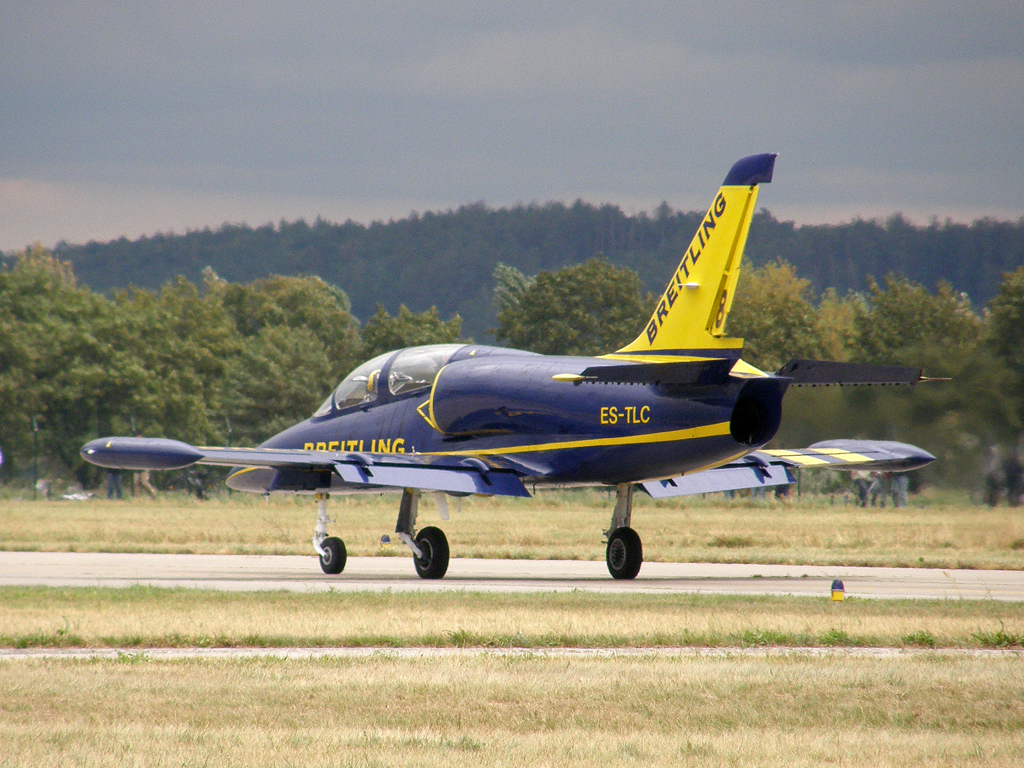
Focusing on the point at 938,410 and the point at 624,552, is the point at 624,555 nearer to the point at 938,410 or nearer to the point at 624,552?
the point at 624,552

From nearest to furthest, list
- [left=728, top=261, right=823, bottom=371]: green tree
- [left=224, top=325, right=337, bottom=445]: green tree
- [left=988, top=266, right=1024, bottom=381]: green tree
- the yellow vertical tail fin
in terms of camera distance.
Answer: the yellow vertical tail fin
[left=988, top=266, right=1024, bottom=381]: green tree
[left=728, top=261, right=823, bottom=371]: green tree
[left=224, top=325, right=337, bottom=445]: green tree

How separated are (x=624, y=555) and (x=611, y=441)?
2171 millimetres

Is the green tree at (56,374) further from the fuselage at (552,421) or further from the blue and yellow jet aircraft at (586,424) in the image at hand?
the blue and yellow jet aircraft at (586,424)

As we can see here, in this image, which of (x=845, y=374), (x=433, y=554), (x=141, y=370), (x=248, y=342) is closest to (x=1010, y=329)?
(x=845, y=374)

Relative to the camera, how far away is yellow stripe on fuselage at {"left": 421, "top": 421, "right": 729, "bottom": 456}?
1767cm

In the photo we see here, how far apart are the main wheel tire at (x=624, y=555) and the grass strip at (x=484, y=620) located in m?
3.45

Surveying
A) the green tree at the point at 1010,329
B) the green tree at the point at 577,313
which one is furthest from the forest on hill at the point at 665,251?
the green tree at the point at 1010,329

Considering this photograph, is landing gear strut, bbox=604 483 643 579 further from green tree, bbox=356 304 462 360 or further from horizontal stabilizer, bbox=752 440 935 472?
green tree, bbox=356 304 462 360

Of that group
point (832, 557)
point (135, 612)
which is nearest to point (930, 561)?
point (832, 557)

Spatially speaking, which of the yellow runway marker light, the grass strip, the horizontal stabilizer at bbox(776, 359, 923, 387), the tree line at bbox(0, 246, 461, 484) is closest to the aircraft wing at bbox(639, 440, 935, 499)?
the horizontal stabilizer at bbox(776, 359, 923, 387)

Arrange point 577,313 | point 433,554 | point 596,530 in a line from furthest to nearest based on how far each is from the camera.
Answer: point 577,313
point 596,530
point 433,554

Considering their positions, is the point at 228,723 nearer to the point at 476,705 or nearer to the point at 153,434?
the point at 476,705

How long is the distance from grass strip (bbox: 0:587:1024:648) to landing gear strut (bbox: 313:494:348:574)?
14.7 ft

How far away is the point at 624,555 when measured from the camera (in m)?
19.9
